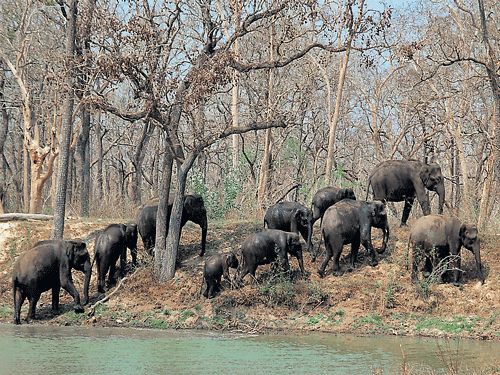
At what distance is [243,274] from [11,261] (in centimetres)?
731

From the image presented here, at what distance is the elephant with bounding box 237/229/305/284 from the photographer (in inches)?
620

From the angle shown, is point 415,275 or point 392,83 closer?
point 415,275

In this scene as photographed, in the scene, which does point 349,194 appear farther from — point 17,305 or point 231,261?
point 17,305

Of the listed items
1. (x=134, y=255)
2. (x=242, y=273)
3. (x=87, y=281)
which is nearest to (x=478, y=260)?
(x=242, y=273)

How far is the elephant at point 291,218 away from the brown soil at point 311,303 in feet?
2.71

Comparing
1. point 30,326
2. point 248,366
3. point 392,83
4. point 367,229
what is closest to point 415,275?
point 367,229

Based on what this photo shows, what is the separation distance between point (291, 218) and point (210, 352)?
6.12 meters

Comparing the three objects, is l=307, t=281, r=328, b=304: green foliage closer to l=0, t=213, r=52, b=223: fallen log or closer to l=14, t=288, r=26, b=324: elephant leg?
l=14, t=288, r=26, b=324: elephant leg

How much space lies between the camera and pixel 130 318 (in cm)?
1538

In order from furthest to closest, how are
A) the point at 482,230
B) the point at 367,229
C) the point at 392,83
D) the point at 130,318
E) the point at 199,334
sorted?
1. the point at 392,83
2. the point at 482,230
3. the point at 367,229
4. the point at 130,318
5. the point at 199,334

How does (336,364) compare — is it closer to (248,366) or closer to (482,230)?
(248,366)

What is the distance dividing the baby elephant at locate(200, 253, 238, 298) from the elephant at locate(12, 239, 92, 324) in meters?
2.94

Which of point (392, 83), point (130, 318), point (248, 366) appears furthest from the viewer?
point (392, 83)

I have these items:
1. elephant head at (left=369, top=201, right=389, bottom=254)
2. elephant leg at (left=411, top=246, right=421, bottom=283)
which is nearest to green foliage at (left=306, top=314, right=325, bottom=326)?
elephant leg at (left=411, top=246, right=421, bottom=283)
